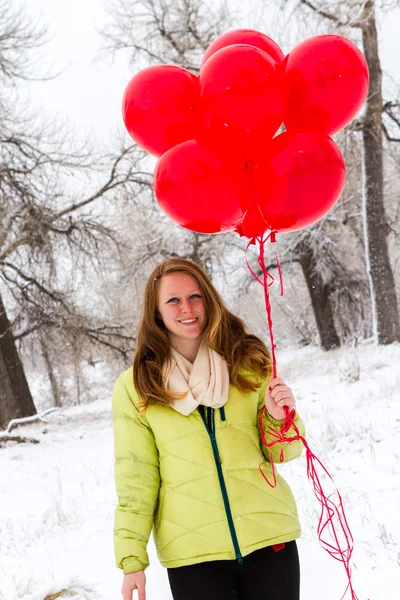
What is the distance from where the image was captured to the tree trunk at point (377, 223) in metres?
10.2

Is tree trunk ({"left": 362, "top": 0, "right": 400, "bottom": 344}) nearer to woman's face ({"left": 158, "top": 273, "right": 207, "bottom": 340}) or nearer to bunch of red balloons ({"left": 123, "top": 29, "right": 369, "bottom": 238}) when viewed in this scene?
bunch of red balloons ({"left": 123, "top": 29, "right": 369, "bottom": 238})

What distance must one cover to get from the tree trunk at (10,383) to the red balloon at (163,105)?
9.64 m

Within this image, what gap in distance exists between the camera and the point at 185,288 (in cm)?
216


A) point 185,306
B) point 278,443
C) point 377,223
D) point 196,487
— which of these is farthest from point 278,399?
point 377,223

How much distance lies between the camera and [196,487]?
1876 millimetres

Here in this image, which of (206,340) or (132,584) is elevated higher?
(206,340)

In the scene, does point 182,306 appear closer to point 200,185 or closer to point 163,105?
point 200,185

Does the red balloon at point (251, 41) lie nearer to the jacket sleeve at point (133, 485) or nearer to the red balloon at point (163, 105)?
the red balloon at point (163, 105)

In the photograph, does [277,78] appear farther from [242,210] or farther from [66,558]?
[66,558]

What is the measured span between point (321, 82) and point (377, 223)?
901 cm

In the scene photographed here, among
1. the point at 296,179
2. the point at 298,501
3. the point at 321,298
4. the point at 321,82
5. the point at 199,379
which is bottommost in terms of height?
the point at 298,501

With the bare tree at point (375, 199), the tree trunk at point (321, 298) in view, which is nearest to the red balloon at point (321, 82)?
the bare tree at point (375, 199)

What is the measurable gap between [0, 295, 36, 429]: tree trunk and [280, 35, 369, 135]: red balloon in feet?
32.8

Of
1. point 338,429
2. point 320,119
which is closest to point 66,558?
point 338,429
